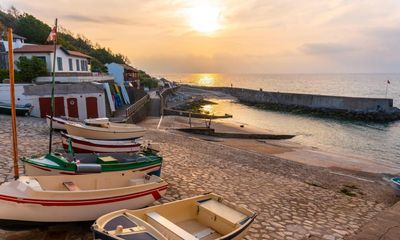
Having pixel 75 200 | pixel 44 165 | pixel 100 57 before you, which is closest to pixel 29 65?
pixel 44 165

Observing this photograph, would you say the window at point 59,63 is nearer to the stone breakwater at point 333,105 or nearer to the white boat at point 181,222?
the white boat at point 181,222

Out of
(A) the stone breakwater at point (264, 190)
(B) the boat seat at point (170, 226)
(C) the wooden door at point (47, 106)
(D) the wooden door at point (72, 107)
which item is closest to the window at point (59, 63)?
(C) the wooden door at point (47, 106)

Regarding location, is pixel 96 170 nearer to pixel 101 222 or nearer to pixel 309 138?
pixel 101 222

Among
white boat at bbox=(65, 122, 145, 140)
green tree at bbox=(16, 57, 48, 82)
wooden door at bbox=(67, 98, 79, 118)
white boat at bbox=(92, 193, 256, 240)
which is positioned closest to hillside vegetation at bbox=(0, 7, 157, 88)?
green tree at bbox=(16, 57, 48, 82)

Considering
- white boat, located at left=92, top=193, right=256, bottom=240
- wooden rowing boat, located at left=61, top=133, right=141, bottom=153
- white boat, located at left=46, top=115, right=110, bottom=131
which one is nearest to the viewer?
white boat, located at left=92, top=193, right=256, bottom=240

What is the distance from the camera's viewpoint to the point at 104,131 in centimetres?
1348

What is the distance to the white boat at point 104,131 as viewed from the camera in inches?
520

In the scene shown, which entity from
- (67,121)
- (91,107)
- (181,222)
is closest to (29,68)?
(91,107)

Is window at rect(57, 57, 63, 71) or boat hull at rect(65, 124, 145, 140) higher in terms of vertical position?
window at rect(57, 57, 63, 71)

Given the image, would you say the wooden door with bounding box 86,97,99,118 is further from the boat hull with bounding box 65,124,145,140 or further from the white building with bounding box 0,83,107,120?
the boat hull with bounding box 65,124,145,140

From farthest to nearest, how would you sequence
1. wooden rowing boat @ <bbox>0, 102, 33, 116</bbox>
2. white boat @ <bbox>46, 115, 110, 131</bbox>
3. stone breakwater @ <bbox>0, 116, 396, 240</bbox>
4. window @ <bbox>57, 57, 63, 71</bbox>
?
1. window @ <bbox>57, 57, 63, 71</bbox>
2. wooden rowing boat @ <bbox>0, 102, 33, 116</bbox>
3. white boat @ <bbox>46, 115, 110, 131</bbox>
4. stone breakwater @ <bbox>0, 116, 396, 240</bbox>

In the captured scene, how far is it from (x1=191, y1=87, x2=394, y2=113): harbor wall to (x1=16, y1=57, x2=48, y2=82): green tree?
50.1m

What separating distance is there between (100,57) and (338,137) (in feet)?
201

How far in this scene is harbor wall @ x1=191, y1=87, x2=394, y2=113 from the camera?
2169 inches
